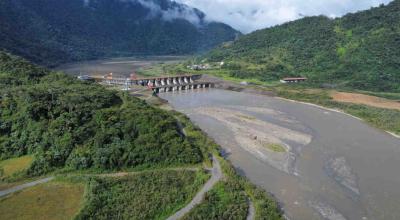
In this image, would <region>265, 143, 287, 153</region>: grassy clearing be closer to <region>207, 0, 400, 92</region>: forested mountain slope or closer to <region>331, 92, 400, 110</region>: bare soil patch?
<region>331, 92, 400, 110</region>: bare soil patch

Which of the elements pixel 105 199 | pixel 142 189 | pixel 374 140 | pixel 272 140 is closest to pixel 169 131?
pixel 142 189

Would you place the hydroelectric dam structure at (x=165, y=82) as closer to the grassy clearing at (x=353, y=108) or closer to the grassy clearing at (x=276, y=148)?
the grassy clearing at (x=353, y=108)

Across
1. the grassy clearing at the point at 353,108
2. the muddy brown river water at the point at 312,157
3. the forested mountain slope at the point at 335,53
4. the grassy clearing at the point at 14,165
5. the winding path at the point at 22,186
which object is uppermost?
the forested mountain slope at the point at 335,53

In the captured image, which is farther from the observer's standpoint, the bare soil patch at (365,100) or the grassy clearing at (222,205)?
the bare soil patch at (365,100)

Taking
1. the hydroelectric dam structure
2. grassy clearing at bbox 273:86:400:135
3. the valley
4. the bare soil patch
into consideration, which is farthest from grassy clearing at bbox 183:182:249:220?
the hydroelectric dam structure

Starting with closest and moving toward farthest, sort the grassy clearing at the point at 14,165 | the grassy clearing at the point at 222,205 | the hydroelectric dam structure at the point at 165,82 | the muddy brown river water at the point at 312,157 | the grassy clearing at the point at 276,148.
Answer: the grassy clearing at the point at 222,205 < the muddy brown river water at the point at 312,157 < the grassy clearing at the point at 14,165 < the grassy clearing at the point at 276,148 < the hydroelectric dam structure at the point at 165,82

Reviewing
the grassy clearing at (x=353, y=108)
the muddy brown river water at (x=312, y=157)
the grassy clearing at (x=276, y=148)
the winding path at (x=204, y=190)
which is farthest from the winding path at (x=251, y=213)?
the grassy clearing at (x=353, y=108)

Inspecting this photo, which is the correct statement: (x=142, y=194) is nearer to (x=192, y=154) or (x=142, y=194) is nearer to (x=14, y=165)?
(x=192, y=154)
